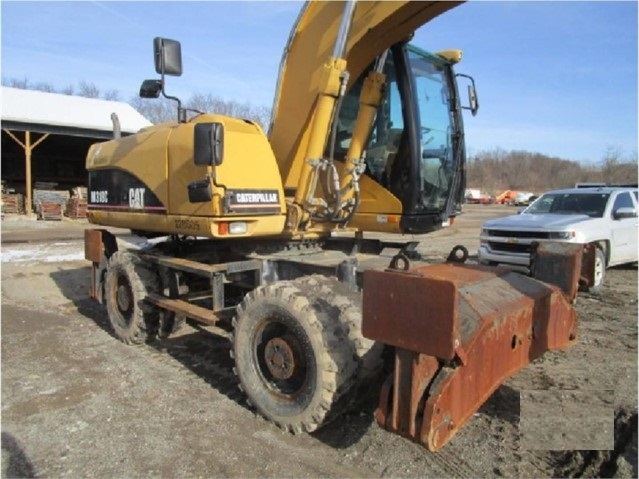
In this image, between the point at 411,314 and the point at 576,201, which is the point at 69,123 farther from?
the point at 411,314

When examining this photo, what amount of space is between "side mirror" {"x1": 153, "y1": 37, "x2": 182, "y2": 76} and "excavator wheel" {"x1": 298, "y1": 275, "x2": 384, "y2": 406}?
2.19 m

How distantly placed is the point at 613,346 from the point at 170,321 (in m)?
4.88

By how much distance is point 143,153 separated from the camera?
17.2ft

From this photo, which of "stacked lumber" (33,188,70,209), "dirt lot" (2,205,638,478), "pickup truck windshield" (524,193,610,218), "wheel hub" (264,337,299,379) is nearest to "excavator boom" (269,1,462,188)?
"wheel hub" (264,337,299,379)

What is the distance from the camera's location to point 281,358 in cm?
377

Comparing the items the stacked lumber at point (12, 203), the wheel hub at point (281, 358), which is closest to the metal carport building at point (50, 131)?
the stacked lumber at point (12, 203)

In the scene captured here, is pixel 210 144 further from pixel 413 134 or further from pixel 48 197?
pixel 48 197

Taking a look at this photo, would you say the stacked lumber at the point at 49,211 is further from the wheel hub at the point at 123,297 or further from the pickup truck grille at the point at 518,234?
the pickup truck grille at the point at 518,234

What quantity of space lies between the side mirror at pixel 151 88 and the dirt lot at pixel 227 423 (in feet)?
8.42

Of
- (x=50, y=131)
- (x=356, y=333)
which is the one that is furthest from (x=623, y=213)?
(x=50, y=131)

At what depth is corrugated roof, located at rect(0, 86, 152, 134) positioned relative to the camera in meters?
22.4

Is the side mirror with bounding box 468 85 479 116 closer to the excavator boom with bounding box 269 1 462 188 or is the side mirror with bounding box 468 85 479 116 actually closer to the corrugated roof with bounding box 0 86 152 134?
the excavator boom with bounding box 269 1 462 188

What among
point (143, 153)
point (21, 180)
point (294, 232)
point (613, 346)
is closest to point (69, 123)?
point (21, 180)

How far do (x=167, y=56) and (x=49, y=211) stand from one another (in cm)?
2210
